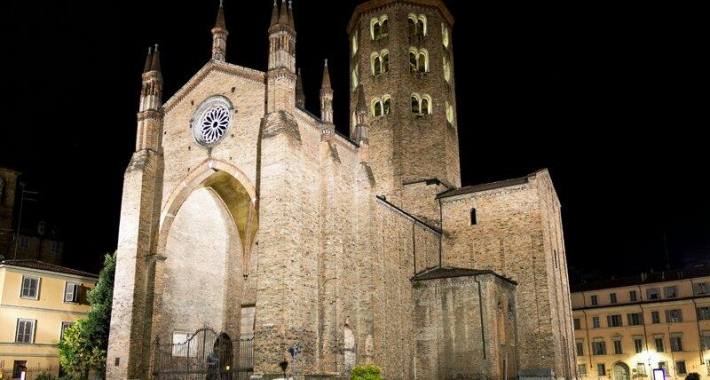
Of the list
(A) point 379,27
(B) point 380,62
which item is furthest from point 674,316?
(A) point 379,27

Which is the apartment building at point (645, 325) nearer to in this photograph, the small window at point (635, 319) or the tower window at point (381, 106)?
the small window at point (635, 319)

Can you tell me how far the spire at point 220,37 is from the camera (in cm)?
3045

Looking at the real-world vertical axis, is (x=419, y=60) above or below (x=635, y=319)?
above

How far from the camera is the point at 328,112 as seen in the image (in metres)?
29.2

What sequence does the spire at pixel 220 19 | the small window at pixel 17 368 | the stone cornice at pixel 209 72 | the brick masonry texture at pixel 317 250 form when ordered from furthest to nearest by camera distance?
1. the small window at pixel 17 368
2. the spire at pixel 220 19
3. the stone cornice at pixel 209 72
4. the brick masonry texture at pixel 317 250

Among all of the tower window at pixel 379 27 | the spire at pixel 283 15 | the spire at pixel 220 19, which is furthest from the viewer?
the tower window at pixel 379 27

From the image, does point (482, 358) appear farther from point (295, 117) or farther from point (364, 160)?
point (295, 117)

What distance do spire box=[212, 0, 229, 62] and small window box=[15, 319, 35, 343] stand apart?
1738cm

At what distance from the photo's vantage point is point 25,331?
33.4m

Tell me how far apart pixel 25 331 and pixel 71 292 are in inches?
132

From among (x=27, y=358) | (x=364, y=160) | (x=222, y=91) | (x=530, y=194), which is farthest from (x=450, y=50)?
(x=27, y=358)

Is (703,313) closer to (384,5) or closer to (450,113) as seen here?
(450,113)

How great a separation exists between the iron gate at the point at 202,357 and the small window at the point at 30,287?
10670mm

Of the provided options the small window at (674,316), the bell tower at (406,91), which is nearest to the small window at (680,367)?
the small window at (674,316)
